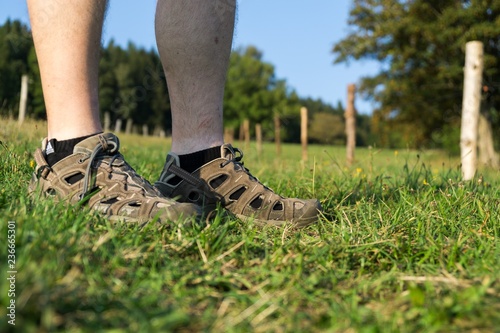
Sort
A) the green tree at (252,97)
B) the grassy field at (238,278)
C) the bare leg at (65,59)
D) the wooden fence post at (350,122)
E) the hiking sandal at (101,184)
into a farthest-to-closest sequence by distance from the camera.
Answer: the green tree at (252,97) < the wooden fence post at (350,122) < the bare leg at (65,59) < the hiking sandal at (101,184) < the grassy field at (238,278)

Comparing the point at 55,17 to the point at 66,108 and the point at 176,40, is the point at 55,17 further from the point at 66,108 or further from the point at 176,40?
the point at 176,40

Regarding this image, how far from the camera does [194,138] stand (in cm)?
220

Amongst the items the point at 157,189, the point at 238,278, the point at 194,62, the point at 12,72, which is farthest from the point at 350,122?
the point at 238,278

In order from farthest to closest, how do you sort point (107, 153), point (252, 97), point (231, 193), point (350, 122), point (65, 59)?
1. point (252, 97)
2. point (350, 122)
3. point (231, 193)
4. point (107, 153)
5. point (65, 59)

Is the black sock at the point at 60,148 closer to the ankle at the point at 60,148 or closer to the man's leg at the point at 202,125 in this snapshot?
the ankle at the point at 60,148

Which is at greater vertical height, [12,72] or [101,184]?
[12,72]

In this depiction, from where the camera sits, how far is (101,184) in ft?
6.02

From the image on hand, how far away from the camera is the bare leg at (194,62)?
2.18 meters

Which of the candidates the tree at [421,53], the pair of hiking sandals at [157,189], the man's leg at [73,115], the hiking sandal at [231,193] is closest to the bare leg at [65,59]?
the man's leg at [73,115]

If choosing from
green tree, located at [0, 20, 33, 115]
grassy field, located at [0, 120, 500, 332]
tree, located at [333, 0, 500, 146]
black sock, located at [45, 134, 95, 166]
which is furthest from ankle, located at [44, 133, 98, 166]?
tree, located at [333, 0, 500, 146]

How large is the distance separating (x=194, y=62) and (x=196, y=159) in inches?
16.7

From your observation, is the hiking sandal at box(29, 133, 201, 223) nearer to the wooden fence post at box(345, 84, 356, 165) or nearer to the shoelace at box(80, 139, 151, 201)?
the shoelace at box(80, 139, 151, 201)

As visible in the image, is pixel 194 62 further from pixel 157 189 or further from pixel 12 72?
pixel 12 72

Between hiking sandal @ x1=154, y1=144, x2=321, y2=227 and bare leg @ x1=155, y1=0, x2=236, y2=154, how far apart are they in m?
0.11
